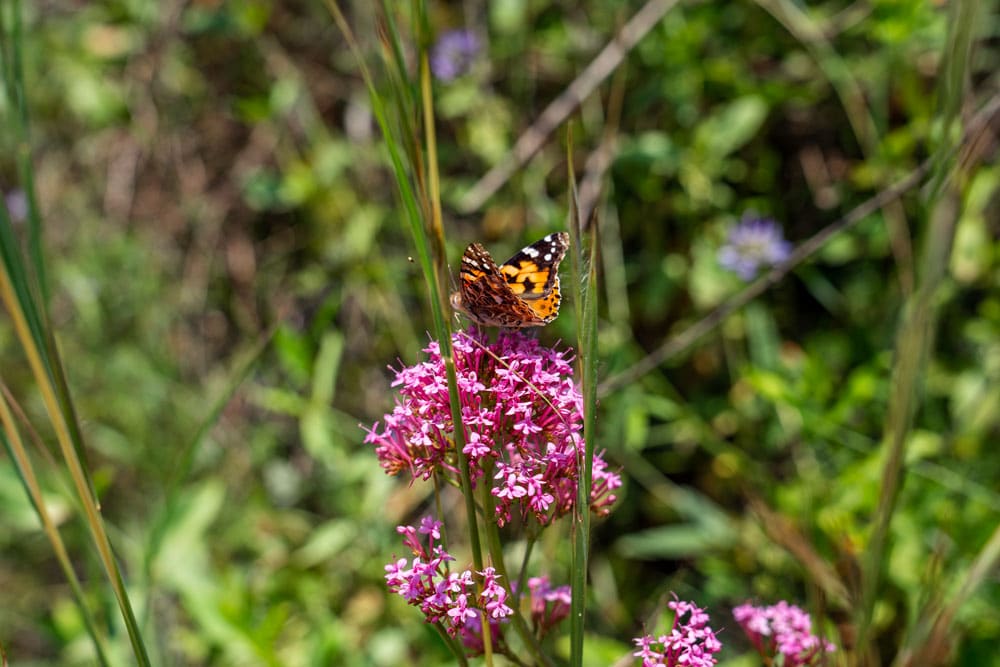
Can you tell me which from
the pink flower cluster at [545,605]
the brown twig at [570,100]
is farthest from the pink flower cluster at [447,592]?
the brown twig at [570,100]

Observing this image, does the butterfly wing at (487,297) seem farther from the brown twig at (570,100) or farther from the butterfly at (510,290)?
the brown twig at (570,100)


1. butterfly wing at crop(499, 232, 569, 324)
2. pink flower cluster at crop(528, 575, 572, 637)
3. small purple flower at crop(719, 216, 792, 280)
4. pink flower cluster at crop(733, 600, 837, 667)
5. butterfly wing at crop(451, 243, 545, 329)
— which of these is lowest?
pink flower cluster at crop(733, 600, 837, 667)

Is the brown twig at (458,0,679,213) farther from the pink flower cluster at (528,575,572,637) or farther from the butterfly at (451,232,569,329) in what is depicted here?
the pink flower cluster at (528,575,572,637)

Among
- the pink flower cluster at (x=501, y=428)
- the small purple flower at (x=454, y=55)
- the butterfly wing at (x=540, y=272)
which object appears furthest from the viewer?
the small purple flower at (x=454, y=55)

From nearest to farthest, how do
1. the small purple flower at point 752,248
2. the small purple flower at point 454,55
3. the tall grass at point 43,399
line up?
the tall grass at point 43,399, the small purple flower at point 752,248, the small purple flower at point 454,55

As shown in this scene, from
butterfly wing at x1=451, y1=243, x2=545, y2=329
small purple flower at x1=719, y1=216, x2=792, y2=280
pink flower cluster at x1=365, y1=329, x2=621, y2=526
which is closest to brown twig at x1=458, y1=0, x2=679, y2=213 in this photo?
small purple flower at x1=719, y1=216, x2=792, y2=280

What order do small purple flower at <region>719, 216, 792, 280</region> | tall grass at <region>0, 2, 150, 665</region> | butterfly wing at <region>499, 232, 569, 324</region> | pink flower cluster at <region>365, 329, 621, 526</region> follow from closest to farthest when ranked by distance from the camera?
tall grass at <region>0, 2, 150, 665</region> → pink flower cluster at <region>365, 329, 621, 526</region> → butterfly wing at <region>499, 232, 569, 324</region> → small purple flower at <region>719, 216, 792, 280</region>

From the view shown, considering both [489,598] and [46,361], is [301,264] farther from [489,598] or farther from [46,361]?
[489,598]
